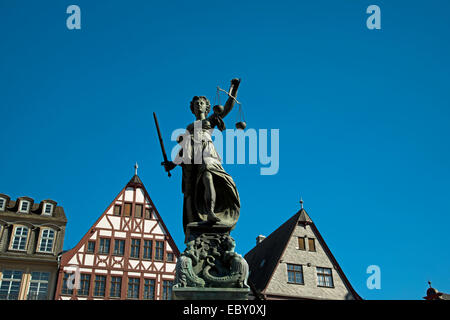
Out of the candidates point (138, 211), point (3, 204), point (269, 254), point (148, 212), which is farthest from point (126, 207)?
point (269, 254)

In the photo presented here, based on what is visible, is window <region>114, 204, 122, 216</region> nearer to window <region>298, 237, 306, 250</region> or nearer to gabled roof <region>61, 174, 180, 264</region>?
gabled roof <region>61, 174, 180, 264</region>

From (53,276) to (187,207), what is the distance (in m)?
22.5

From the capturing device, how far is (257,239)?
37.1 meters

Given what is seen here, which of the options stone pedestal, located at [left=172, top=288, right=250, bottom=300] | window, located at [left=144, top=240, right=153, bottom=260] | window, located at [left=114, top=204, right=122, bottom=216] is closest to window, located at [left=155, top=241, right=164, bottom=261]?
window, located at [left=144, top=240, right=153, bottom=260]

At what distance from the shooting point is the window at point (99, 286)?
25208 millimetres

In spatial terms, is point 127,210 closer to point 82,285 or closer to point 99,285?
point 99,285

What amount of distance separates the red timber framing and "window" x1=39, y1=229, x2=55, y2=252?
5.17 ft

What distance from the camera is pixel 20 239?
88.6 feet

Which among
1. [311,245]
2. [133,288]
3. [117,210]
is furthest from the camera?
[117,210]

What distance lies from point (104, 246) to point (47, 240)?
3.73 m

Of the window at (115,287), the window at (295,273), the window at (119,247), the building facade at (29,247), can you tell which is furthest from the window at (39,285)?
the window at (295,273)

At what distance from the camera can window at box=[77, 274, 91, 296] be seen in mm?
24984

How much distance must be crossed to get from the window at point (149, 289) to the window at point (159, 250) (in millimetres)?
1508

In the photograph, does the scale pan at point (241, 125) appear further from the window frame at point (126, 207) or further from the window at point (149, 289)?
the window frame at point (126, 207)
